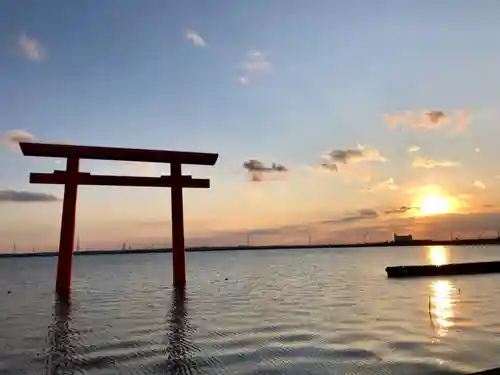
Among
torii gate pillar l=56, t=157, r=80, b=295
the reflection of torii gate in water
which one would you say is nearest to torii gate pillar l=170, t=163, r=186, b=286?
the reflection of torii gate in water

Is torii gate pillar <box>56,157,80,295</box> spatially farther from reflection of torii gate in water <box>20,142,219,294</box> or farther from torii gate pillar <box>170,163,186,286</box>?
torii gate pillar <box>170,163,186,286</box>

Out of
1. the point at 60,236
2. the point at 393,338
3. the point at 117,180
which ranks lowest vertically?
the point at 393,338

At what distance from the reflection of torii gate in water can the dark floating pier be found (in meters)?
18.1

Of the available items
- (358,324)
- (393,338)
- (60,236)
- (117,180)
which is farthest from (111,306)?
(393,338)

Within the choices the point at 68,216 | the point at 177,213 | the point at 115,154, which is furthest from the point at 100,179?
the point at 177,213

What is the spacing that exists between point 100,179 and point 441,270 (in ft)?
82.7

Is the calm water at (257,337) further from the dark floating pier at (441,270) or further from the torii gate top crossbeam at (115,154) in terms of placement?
the dark floating pier at (441,270)

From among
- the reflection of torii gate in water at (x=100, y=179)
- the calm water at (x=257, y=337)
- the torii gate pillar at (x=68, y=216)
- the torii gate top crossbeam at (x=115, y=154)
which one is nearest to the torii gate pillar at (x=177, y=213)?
the reflection of torii gate in water at (x=100, y=179)

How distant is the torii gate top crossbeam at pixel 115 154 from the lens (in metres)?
14.9

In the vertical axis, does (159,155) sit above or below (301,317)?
above

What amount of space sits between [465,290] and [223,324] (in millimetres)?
13982

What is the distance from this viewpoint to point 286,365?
22.8ft

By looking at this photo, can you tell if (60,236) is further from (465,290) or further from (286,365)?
(465,290)

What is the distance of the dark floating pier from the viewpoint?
29.9 metres
